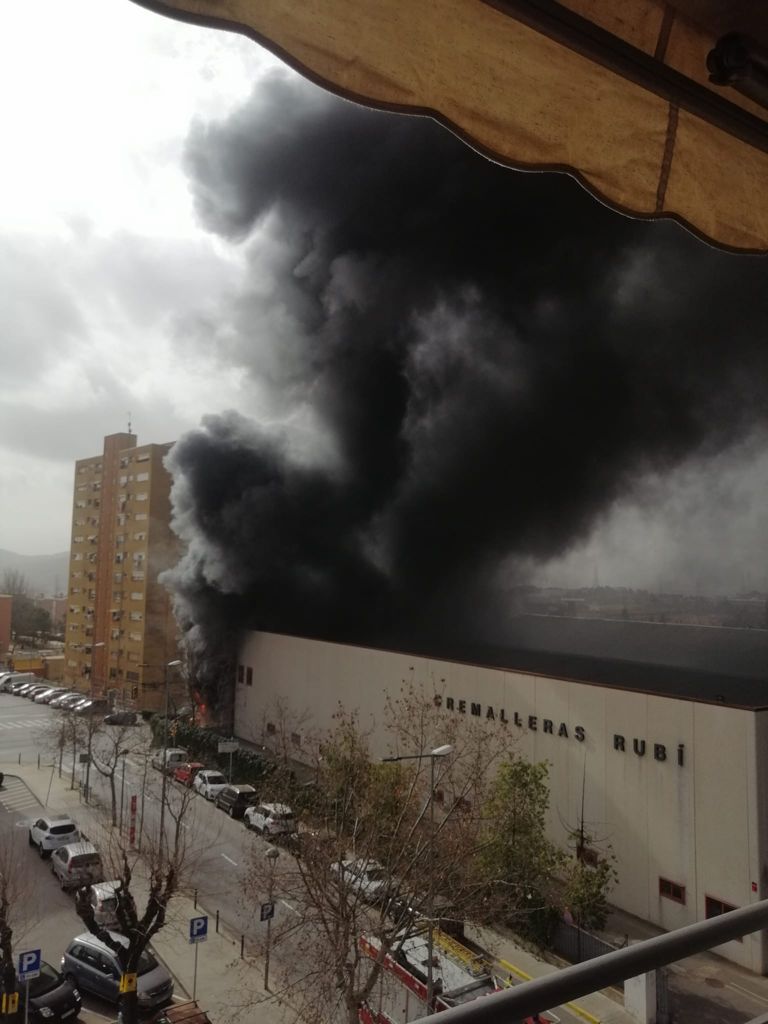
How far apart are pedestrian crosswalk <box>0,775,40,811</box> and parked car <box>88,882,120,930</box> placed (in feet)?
9.30

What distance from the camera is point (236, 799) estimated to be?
888 cm

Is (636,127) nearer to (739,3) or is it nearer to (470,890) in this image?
(739,3)

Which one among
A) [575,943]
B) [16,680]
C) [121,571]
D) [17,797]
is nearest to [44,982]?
[575,943]

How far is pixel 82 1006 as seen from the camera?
460 cm

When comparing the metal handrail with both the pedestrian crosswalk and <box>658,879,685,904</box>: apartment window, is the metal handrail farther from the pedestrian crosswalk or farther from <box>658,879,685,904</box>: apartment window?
the pedestrian crosswalk

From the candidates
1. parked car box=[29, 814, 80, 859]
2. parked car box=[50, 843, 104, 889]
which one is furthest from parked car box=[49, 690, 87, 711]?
parked car box=[50, 843, 104, 889]

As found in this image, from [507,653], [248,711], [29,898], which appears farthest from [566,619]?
[29,898]

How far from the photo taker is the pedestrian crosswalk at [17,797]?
311 inches

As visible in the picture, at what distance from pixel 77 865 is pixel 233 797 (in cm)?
303

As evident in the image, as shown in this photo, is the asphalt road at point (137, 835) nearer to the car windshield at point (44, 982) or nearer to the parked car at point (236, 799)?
the parked car at point (236, 799)

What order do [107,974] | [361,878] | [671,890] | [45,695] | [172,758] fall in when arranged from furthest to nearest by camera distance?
1. [45,695]
2. [172,758]
3. [671,890]
4. [107,974]
5. [361,878]

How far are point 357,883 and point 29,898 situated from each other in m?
2.59

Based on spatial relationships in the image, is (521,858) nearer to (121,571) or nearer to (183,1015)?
(183,1015)

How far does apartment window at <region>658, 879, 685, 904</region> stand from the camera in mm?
6375
